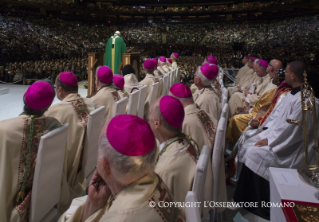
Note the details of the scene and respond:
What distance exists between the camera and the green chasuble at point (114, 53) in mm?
8031

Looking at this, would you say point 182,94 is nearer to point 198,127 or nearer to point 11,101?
point 198,127

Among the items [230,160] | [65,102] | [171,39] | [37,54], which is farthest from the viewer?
[171,39]

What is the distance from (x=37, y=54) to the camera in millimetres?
13016

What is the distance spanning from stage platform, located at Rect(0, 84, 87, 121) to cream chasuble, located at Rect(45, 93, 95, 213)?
10.7 feet

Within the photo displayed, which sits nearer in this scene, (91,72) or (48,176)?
(48,176)

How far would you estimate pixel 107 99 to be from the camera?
3719mm

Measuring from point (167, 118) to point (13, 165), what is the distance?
107 centimetres

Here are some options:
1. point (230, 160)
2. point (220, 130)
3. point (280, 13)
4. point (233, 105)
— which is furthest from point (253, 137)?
point (280, 13)

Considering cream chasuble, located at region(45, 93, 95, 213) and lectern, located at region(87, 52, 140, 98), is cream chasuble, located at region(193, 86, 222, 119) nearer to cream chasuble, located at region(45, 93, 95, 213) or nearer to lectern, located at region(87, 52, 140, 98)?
cream chasuble, located at region(45, 93, 95, 213)

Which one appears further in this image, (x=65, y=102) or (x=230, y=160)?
(x=230, y=160)

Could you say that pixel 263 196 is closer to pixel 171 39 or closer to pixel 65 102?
pixel 65 102

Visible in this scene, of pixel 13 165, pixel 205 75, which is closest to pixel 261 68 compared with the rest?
pixel 205 75

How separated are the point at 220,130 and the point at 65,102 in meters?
1.54

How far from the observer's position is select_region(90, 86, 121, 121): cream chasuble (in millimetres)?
3686
